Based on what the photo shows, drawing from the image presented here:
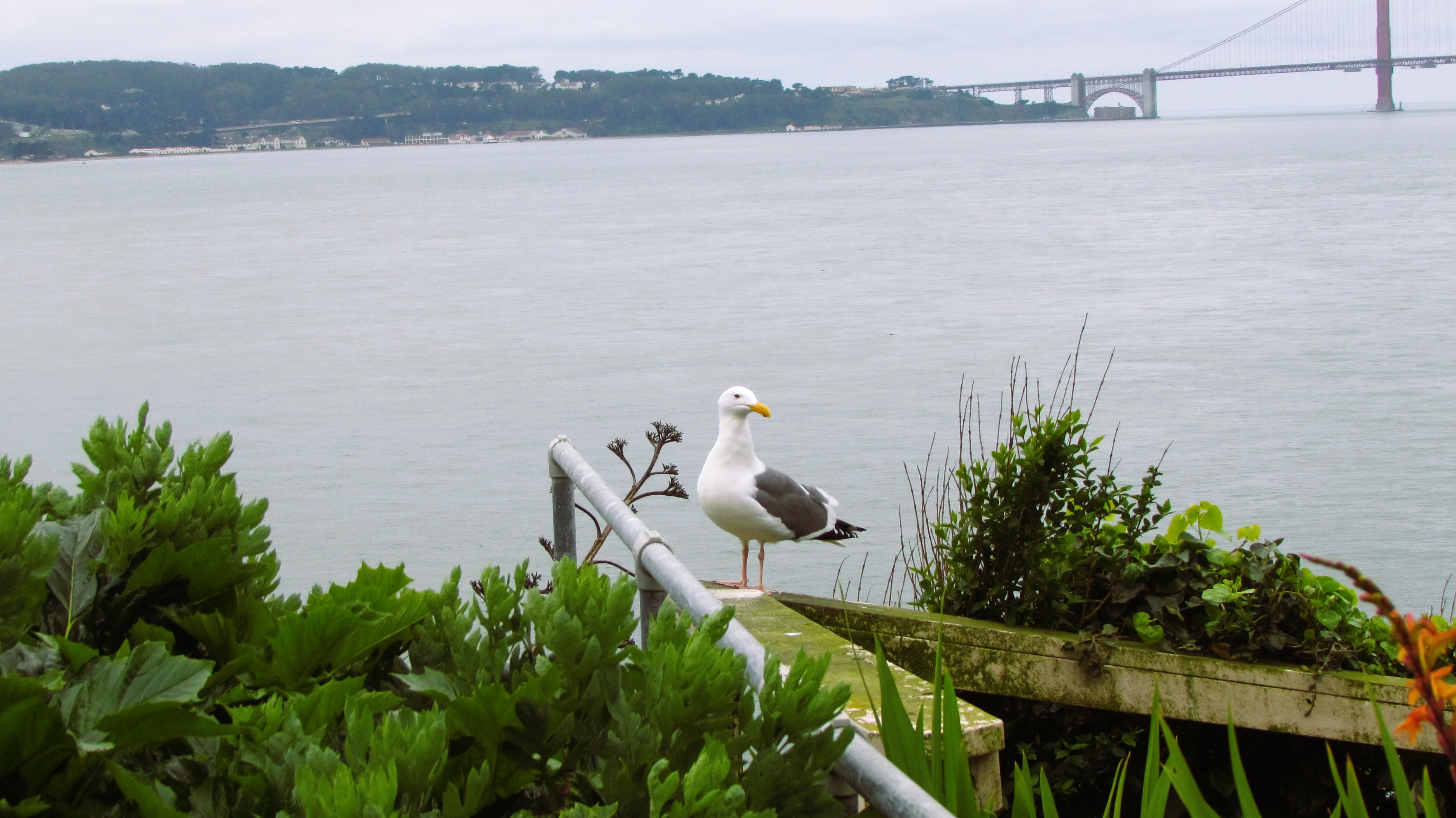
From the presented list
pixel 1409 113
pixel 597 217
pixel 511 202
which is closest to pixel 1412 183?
pixel 597 217

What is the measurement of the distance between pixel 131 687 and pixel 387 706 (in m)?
0.20

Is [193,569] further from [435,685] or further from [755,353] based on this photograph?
[755,353]

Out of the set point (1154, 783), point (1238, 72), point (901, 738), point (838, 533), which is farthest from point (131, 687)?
point (1238, 72)

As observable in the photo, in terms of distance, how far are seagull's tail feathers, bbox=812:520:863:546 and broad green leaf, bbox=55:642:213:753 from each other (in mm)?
3322

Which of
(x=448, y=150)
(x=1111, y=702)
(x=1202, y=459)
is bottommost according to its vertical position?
(x=1202, y=459)

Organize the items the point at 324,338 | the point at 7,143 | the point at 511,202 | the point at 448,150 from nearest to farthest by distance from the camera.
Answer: the point at 324,338 < the point at 511,202 < the point at 7,143 < the point at 448,150

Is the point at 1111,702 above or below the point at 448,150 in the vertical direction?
below

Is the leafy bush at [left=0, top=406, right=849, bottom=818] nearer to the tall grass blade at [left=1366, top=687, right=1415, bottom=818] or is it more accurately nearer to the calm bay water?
the tall grass blade at [left=1366, top=687, right=1415, bottom=818]

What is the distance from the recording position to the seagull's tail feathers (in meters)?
4.38

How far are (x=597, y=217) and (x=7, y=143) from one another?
10736 centimetres

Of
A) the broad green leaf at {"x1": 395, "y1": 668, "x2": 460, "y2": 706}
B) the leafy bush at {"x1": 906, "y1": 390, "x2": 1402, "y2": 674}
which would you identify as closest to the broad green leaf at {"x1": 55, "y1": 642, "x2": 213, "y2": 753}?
the broad green leaf at {"x1": 395, "y1": 668, "x2": 460, "y2": 706}

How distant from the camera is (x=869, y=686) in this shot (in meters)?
2.45

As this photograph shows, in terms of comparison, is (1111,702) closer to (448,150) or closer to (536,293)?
(536,293)

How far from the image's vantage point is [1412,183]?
39219mm
